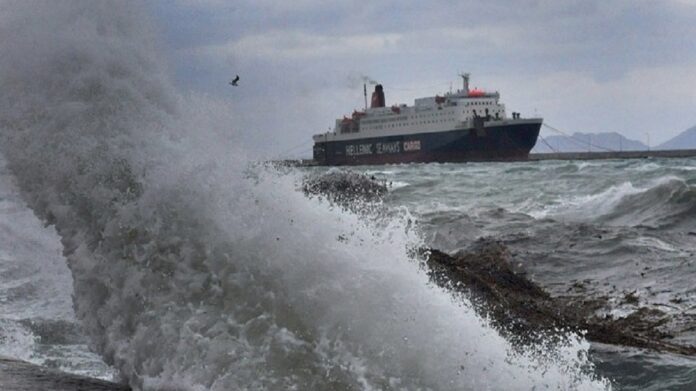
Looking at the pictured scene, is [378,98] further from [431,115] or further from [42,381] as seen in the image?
[42,381]

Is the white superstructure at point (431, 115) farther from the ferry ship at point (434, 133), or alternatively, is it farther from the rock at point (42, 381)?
the rock at point (42, 381)

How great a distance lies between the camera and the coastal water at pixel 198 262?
15.2ft

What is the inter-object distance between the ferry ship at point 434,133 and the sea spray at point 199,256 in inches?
2870

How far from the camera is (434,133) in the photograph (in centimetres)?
8131

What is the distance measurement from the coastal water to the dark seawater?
3.2 inches

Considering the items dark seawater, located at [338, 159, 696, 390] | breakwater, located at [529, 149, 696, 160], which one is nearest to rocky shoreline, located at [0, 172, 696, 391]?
dark seawater, located at [338, 159, 696, 390]

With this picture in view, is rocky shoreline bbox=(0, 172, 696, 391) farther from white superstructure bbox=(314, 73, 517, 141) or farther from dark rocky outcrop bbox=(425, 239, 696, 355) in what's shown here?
white superstructure bbox=(314, 73, 517, 141)

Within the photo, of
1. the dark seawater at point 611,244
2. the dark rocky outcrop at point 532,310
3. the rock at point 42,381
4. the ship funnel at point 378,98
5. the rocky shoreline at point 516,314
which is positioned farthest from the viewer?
the ship funnel at point 378,98

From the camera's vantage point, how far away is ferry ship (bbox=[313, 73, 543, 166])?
256ft

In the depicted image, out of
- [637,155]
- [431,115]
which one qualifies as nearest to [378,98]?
[431,115]

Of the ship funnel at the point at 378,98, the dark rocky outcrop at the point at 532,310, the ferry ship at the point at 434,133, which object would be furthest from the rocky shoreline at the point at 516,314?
the ship funnel at the point at 378,98

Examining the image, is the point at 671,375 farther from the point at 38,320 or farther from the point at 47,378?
the point at 38,320

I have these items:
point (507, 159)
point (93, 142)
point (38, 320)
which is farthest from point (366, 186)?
point (507, 159)

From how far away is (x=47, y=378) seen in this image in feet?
17.5
